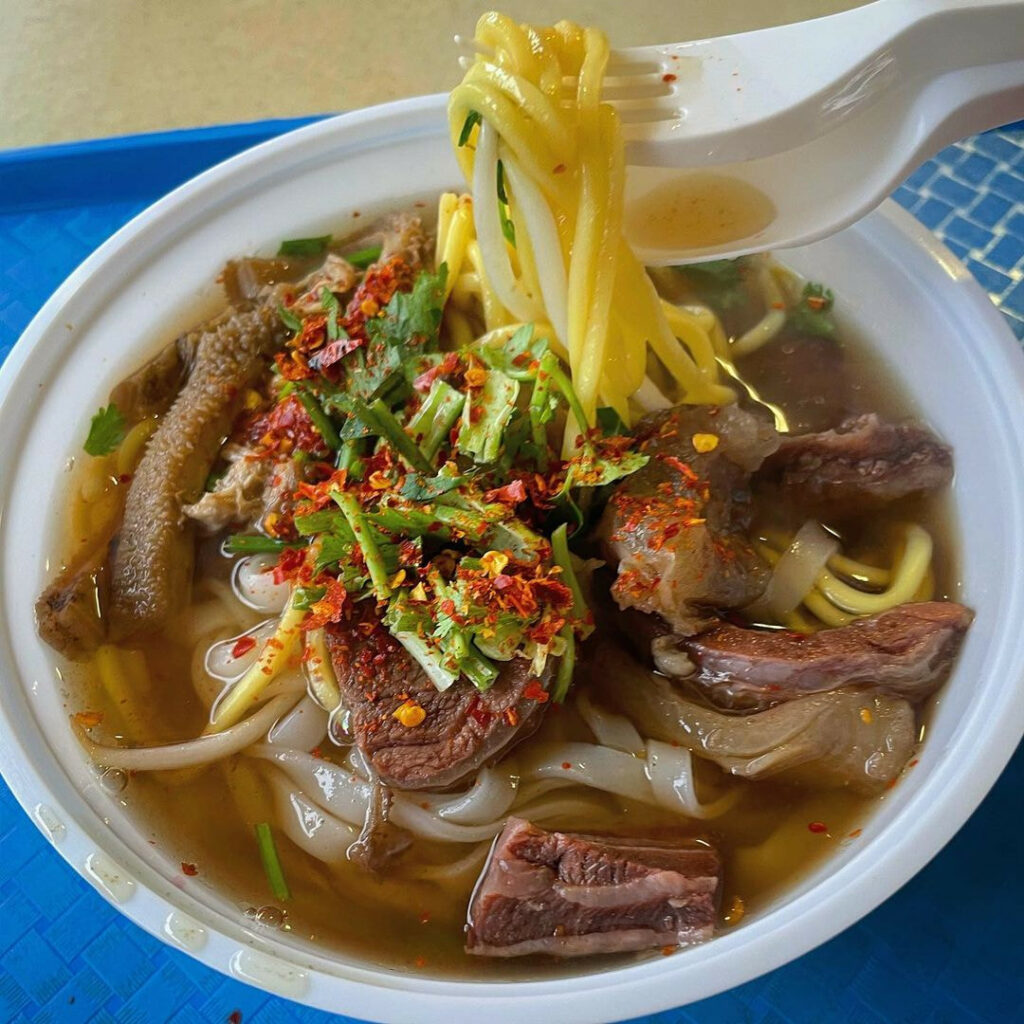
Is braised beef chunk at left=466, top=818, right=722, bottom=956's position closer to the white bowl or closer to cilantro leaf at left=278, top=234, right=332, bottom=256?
the white bowl

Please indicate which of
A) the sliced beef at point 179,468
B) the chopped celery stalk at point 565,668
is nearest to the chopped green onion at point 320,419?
the sliced beef at point 179,468

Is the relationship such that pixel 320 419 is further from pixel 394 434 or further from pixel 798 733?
pixel 798 733

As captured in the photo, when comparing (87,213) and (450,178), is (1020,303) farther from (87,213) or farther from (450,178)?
(87,213)

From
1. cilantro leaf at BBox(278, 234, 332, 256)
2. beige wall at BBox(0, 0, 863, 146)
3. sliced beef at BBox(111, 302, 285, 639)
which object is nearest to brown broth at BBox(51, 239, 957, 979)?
sliced beef at BBox(111, 302, 285, 639)

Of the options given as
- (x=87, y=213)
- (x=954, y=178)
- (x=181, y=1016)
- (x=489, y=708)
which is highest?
(x=87, y=213)

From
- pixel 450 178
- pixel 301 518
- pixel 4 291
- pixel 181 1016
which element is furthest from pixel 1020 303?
pixel 4 291

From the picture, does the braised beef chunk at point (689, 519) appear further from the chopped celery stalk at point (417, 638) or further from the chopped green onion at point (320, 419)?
the chopped green onion at point (320, 419)
